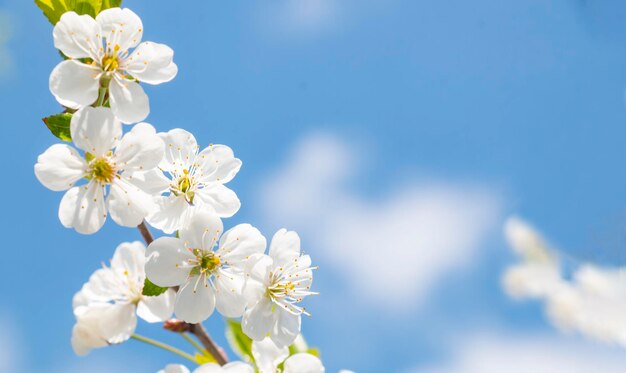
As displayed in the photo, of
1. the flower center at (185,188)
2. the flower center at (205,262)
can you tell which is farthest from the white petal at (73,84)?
the flower center at (205,262)

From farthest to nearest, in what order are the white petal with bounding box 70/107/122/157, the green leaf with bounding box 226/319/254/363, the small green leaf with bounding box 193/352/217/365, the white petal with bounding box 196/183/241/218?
the green leaf with bounding box 226/319/254/363, the small green leaf with bounding box 193/352/217/365, the white petal with bounding box 196/183/241/218, the white petal with bounding box 70/107/122/157

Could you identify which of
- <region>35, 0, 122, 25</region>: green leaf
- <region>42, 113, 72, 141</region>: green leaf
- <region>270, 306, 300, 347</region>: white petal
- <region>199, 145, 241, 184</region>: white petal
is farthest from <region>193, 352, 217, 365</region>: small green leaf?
<region>35, 0, 122, 25</region>: green leaf

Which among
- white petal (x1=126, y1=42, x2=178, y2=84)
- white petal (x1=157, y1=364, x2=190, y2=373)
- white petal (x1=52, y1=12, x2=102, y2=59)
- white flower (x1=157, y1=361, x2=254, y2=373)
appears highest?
white petal (x1=126, y1=42, x2=178, y2=84)

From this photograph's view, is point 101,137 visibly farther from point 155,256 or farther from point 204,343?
point 204,343

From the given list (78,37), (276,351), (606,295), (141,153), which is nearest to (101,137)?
(141,153)

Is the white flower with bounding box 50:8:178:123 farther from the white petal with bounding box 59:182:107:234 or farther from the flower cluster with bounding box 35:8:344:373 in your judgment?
the white petal with bounding box 59:182:107:234

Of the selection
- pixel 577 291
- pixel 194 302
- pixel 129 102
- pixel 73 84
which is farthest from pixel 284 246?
pixel 577 291
